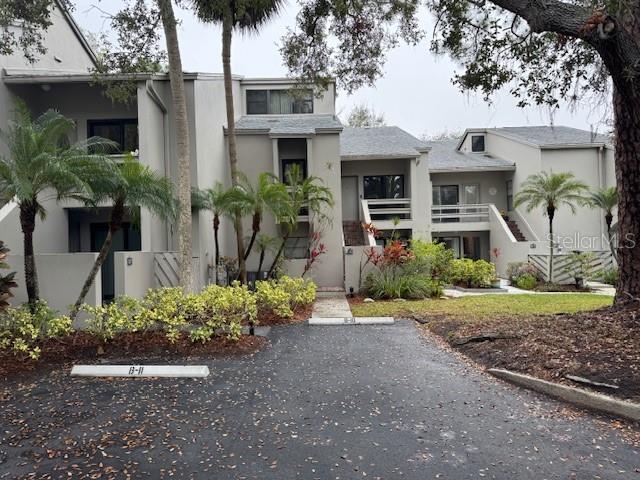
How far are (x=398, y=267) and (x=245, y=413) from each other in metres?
10.3

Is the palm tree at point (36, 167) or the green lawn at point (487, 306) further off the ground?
the palm tree at point (36, 167)

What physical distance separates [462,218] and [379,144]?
595cm

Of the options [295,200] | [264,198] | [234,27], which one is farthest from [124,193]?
[234,27]

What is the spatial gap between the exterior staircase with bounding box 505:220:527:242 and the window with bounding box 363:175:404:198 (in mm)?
5877

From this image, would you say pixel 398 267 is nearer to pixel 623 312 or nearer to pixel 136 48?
pixel 623 312

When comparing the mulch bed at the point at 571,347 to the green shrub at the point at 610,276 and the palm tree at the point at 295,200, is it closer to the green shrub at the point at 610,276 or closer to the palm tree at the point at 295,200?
the palm tree at the point at 295,200

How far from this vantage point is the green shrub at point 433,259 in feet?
47.1

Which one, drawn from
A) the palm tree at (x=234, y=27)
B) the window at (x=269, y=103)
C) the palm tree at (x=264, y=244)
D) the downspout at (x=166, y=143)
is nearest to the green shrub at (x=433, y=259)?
the palm tree at (x=264, y=244)

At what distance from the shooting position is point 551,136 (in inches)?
898

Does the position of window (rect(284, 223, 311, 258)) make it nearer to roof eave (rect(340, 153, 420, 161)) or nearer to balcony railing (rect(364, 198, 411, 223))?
balcony railing (rect(364, 198, 411, 223))

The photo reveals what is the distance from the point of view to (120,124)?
14430 mm

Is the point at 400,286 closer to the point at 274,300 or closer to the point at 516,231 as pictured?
the point at 274,300

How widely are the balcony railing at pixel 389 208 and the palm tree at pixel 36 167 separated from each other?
13256mm

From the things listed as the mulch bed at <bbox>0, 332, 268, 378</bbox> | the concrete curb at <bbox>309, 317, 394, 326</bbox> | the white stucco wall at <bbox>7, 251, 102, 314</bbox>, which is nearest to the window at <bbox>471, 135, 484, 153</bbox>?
the concrete curb at <bbox>309, 317, 394, 326</bbox>
